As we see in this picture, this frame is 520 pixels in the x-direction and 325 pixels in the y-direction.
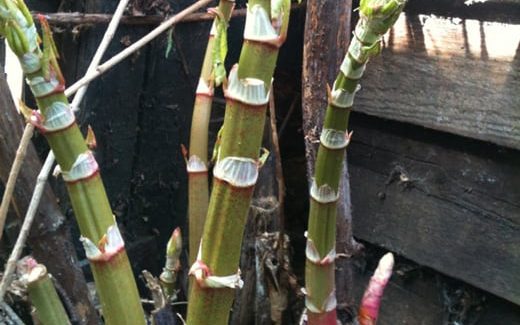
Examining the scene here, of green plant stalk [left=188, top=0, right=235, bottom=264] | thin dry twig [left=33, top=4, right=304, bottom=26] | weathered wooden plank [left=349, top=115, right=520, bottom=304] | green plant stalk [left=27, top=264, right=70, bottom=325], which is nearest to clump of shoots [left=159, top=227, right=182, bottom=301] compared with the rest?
green plant stalk [left=188, top=0, right=235, bottom=264]

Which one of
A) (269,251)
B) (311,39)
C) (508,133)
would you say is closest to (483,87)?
(508,133)

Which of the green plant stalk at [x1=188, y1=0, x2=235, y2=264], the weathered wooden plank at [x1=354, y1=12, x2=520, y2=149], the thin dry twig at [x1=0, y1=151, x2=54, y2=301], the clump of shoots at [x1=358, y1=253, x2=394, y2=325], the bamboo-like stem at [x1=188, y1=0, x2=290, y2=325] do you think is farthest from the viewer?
the weathered wooden plank at [x1=354, y1=12, x2=520, y2=149]

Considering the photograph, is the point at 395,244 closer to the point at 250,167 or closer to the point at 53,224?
the point at 53,224

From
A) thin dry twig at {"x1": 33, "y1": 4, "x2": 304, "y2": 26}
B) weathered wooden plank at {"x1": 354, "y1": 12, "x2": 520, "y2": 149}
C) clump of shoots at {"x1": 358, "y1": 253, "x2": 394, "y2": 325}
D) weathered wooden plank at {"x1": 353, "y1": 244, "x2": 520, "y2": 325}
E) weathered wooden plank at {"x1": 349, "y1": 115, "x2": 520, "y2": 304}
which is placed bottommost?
weathered wooden plank at {"x1": 353, "y1": 244, "x2": 520, "y2": 325}

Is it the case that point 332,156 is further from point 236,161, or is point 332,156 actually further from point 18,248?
point 18,248

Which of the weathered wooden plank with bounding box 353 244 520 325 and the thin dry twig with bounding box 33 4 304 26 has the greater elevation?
→ the thin dry twig with bounding box 33 4 304 26

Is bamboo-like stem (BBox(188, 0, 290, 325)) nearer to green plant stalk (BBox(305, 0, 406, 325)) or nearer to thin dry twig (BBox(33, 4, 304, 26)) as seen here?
green plant stalk (BBox(305, 0, 406, 325))

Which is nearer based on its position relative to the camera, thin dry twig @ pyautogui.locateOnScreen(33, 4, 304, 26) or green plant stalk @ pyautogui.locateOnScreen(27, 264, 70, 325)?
green plant stalk @ pyautogui.locateOnScreen(27, 264, 70, 325)

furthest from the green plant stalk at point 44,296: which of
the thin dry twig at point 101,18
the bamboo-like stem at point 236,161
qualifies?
the thin dry twig at point 101,18
